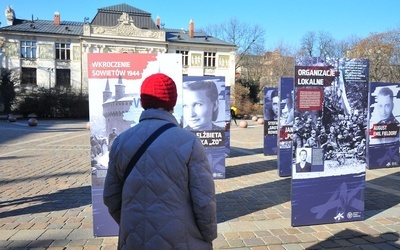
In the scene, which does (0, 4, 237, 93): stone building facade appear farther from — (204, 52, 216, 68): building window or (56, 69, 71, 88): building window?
(204, 52, 216, 68): building window

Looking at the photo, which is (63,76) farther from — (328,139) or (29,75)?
(328,139)

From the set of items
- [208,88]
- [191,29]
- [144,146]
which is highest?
[191,29]

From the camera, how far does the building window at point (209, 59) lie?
56219 mm

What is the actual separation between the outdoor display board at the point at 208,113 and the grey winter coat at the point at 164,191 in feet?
18.2

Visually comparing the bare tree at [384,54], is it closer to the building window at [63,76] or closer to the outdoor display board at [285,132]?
the outdoor display board at [285,132]

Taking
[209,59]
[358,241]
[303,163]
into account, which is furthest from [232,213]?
[209,59]

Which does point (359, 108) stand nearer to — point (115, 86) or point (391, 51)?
point (115, 86)

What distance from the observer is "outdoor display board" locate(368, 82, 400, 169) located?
8.95 metres

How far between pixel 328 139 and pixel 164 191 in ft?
11.0

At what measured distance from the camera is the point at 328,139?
4.59 m

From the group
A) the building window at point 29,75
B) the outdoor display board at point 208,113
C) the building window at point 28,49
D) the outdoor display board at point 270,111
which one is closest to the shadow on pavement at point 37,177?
the outdoor display board at point 208,113

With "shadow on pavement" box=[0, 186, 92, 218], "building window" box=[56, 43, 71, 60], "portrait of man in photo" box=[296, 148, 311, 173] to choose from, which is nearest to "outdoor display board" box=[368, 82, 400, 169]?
"portrait of man in photo" box=[296, 148, 311, 173]

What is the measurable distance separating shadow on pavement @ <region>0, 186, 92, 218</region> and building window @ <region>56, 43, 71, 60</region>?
4937 cm

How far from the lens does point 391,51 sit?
3659 cm
